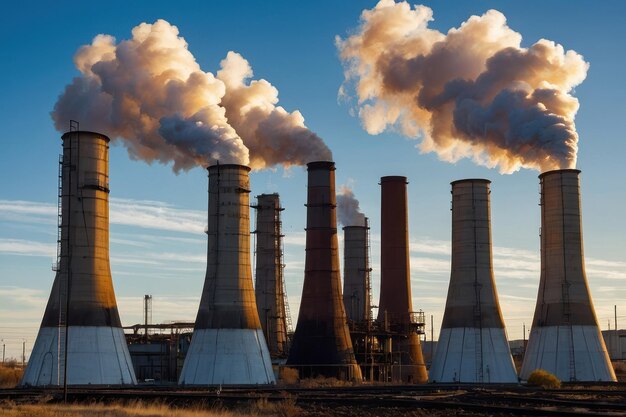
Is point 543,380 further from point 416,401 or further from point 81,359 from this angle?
point 81,359

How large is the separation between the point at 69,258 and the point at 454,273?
2229cm

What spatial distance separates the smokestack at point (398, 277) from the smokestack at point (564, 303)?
38.2 ft

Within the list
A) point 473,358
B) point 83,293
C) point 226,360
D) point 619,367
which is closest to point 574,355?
point 473,358

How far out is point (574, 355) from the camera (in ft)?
180

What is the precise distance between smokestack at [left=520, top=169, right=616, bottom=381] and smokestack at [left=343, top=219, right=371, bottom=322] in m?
18.2

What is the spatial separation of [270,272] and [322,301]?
12917 millimetres

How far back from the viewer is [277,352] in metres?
67.2

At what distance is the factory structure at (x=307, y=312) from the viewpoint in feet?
160

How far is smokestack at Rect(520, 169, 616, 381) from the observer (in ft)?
180

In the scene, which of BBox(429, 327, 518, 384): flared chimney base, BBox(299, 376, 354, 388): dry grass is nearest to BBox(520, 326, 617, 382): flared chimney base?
BBox(429, 327, 518, 384): flared chimney base

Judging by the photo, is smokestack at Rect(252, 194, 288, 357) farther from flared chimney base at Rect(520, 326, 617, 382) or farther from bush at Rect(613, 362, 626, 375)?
bush at Rect(613, 362, 626, 375)

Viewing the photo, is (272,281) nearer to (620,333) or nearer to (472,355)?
(472,355)

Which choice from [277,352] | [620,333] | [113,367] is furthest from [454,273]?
[620,333]

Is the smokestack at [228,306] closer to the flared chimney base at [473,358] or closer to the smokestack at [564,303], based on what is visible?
the flared chimney base at [473,358]
